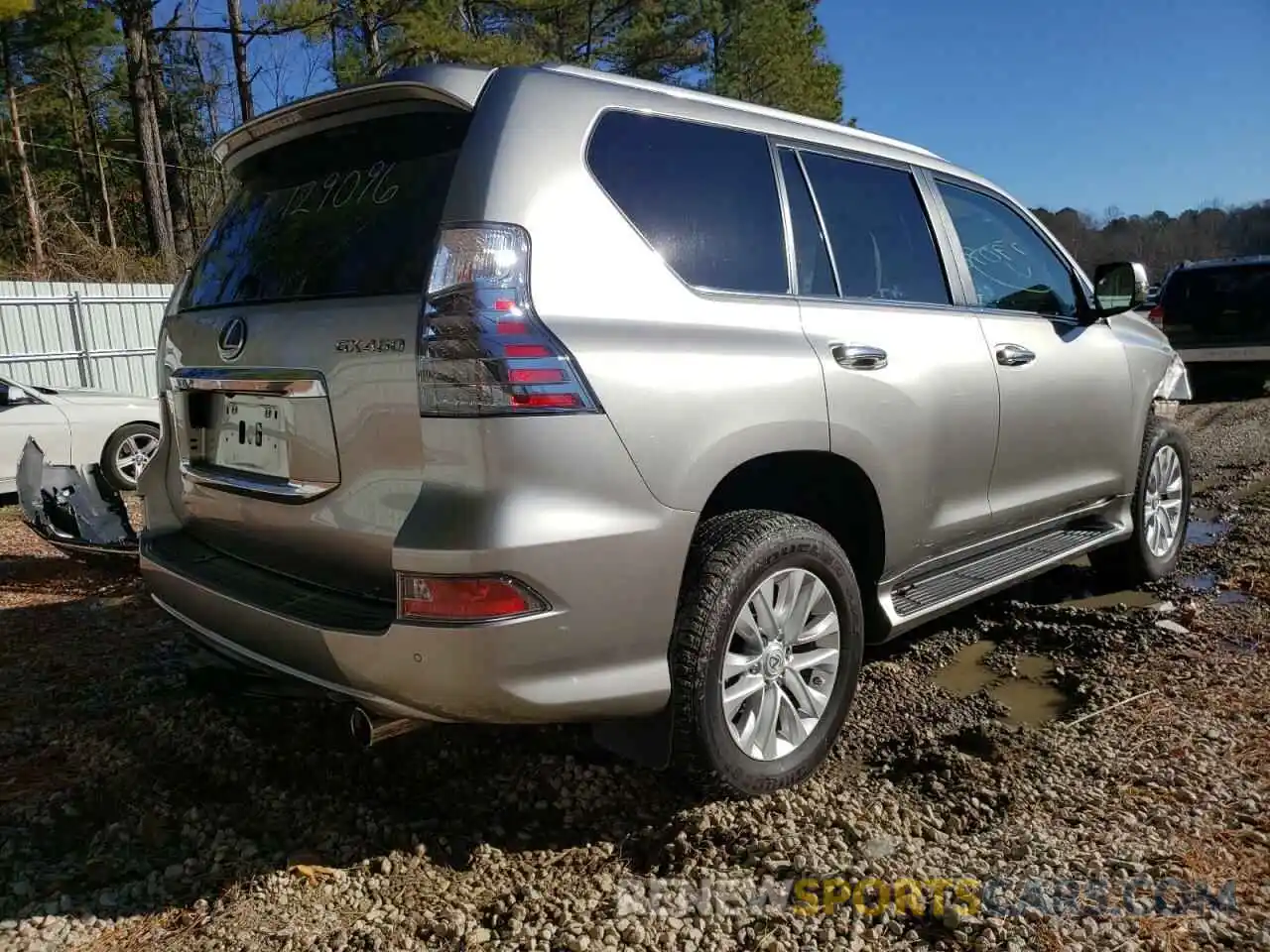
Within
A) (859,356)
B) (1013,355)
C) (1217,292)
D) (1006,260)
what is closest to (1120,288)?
(1006,260)

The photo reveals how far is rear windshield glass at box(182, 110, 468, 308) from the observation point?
2.22 m

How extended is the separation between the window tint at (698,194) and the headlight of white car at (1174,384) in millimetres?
2733

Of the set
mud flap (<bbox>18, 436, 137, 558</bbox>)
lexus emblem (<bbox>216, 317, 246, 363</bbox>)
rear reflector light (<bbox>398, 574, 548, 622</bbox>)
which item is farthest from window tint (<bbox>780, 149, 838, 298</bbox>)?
mud flap (<bbox>18, 436, 137, 558</bbox>)

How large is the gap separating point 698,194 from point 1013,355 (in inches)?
61.4

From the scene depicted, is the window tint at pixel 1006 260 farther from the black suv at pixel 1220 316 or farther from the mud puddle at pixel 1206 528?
the black suv at pixel 1220 316

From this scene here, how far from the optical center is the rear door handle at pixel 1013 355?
340cm

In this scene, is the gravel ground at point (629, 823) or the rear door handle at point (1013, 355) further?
the rear door handle at point (1013, 355)

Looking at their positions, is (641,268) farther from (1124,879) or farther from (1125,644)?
(1125,644)

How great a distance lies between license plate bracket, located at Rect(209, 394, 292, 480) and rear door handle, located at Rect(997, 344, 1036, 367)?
2.42 m

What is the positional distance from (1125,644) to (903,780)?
5.10 feet

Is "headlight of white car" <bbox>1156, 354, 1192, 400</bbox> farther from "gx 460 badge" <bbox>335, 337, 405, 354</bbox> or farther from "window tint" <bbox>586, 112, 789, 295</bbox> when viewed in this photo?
"gx 460 badge" <bbox>335, 337, 405, 354</bbox>

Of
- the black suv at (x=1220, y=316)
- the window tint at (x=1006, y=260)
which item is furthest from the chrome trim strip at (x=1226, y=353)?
the window tint at (x=1006, y=260)

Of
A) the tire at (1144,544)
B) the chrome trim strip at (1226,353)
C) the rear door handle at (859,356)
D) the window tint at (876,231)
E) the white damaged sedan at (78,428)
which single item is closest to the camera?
the rear door handle at (859,356)

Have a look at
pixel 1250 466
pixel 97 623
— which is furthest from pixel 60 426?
pixel 1250 466
